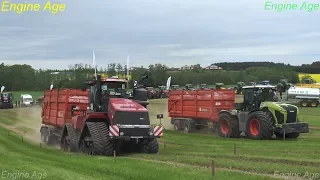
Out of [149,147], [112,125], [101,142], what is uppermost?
[112,125]

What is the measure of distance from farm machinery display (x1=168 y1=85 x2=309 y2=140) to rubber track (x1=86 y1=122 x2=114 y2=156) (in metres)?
8.29

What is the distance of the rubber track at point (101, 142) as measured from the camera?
47.4ft

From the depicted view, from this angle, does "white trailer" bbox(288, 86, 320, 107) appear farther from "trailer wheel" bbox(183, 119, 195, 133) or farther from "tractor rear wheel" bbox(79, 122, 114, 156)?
"tractor rear wheel" bbox(79, 122, 114, 156)

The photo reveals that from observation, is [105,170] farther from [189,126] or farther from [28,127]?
[28,127]

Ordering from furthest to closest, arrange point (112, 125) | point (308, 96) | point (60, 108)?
point (308, 96) → point (60, 108) → point (112, 125)

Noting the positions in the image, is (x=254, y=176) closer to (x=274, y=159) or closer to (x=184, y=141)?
(x=274, y=159)

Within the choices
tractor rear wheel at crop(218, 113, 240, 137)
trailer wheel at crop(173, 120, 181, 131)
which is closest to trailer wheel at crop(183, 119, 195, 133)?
trailer wheel at crop(173, 120, 181, 131)

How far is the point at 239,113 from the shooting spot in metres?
22.0

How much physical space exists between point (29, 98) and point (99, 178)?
52308 mm

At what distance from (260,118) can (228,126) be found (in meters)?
2.39

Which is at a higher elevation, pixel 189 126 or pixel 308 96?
pixel 308 96

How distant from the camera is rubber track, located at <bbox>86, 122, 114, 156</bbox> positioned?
568 inches

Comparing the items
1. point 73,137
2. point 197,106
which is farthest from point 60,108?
point 197,106

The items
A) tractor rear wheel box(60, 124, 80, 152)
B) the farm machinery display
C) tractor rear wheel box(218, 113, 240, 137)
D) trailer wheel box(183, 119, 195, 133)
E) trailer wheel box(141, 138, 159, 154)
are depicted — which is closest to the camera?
trailer wheel box(141, 138, 159, 154)
